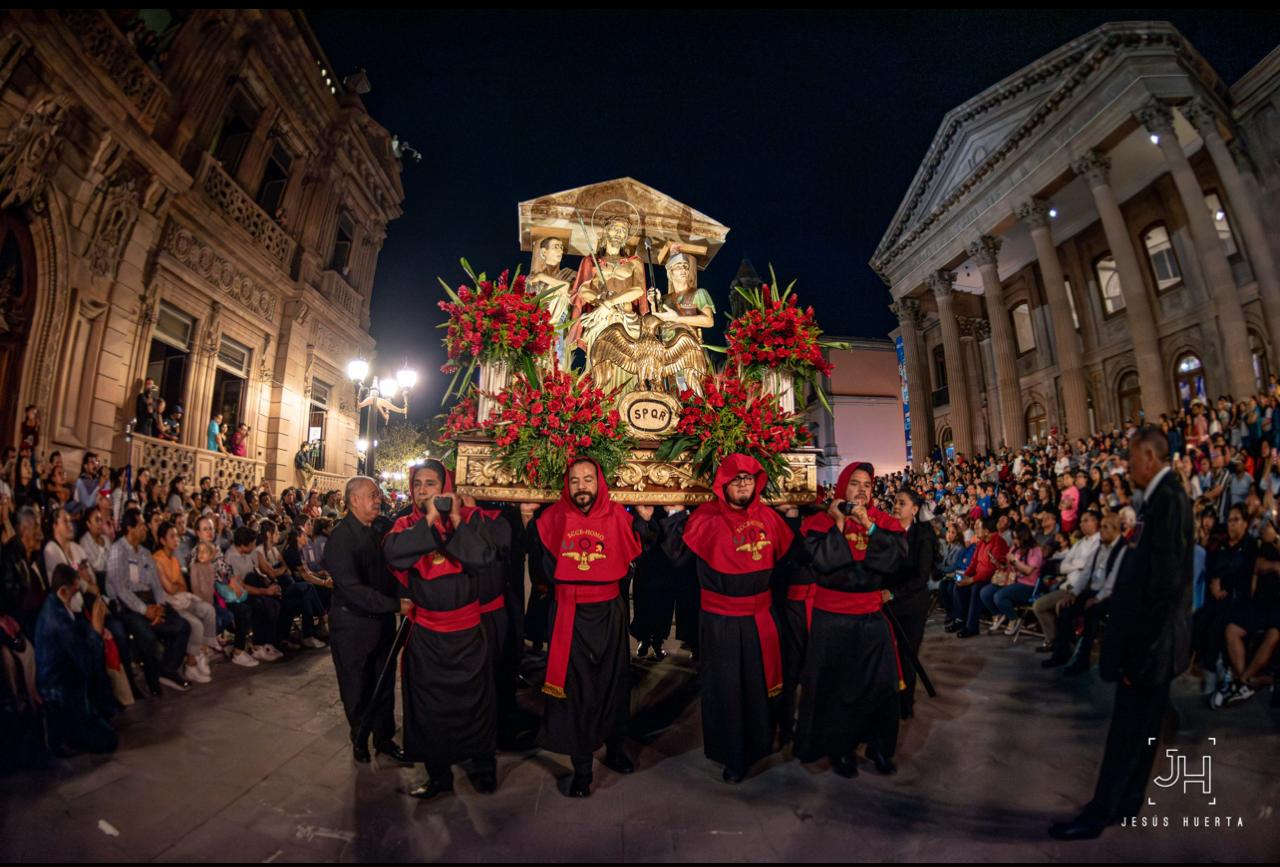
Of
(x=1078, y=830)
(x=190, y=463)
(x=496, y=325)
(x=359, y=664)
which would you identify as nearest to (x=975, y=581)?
(x=1078, y=830)

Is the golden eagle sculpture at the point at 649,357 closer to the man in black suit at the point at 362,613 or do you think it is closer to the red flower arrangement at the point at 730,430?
the red flower arrangement at the point at 730,430

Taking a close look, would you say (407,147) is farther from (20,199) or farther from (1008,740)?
(1008,740)

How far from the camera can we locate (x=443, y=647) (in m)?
3.58

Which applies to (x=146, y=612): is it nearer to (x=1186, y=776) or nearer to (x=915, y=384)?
(x=1186, y=776)

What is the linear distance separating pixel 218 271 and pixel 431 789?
1521cm

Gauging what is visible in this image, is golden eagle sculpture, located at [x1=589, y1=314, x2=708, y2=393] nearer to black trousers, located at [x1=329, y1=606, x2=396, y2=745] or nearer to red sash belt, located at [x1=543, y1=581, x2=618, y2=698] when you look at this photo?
red sash belt, located at [x1=543, y1=581, x2=618, y2=698]

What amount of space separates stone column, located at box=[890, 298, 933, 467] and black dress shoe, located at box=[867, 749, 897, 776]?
2610 centimetres

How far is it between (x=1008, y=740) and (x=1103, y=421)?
25391 mm

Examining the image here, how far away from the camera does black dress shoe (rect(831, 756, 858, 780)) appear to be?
3.61m

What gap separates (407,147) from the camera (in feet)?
Result: 75.0

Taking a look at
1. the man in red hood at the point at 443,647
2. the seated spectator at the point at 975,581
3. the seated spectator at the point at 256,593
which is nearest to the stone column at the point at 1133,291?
the seated spectator at the point at 975,581

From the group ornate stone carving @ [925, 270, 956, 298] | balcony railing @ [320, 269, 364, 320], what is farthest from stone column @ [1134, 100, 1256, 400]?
balcony railing @ [320, 269, 364, 320]

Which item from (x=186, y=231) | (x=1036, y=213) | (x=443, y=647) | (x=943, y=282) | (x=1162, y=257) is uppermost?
(x=1036, y=213)

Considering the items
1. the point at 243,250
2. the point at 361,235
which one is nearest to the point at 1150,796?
the point at 243,250
